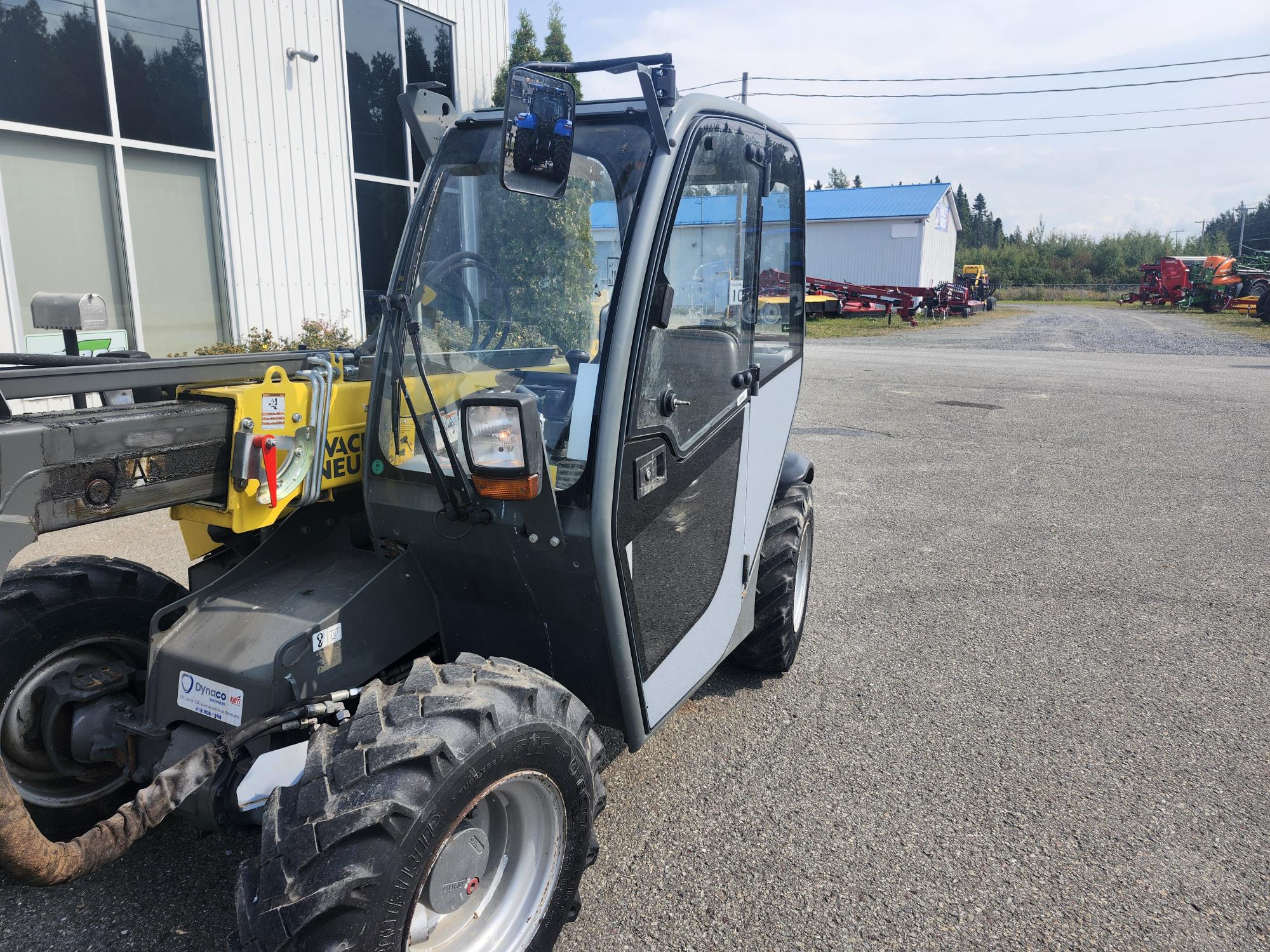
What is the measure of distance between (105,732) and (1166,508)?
Answer: 24.8 ft

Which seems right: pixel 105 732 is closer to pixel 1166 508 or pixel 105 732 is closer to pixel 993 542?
pixel 993 542

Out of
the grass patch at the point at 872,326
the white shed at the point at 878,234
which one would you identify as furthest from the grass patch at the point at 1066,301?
the grass patch at the point at 872,326

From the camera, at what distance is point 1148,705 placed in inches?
159

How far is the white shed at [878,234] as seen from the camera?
4012 centimetres

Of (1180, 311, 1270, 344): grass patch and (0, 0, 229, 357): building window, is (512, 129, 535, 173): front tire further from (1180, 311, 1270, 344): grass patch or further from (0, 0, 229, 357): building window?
(1180, 311, 1270, 344): grass patch

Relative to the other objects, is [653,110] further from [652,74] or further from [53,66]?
[53,66]

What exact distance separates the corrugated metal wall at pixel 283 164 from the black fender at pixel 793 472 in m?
6.68

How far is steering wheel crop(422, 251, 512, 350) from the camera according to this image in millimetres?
2756

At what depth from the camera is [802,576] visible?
4504 mm

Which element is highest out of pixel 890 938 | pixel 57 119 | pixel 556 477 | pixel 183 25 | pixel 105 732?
pixel 183 25

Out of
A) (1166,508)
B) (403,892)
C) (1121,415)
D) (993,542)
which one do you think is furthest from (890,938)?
(1121,415)

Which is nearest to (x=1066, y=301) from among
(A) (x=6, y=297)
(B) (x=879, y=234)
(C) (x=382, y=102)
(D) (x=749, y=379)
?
(B) (x=879, y=234)

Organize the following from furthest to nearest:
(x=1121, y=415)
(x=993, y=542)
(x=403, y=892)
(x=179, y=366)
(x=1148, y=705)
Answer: (x=1121, y=415) < (x=993, y=542) < (x=1148, y=705) < (x=179, y=366) < (x=403, y=892)

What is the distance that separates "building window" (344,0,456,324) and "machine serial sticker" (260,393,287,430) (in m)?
7.75
